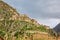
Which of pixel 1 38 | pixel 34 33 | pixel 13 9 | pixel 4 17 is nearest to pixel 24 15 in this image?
pixel 4 17

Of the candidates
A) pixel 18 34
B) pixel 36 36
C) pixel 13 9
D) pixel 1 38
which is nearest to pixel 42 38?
pixel 36 36

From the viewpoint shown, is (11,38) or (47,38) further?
(47,38)

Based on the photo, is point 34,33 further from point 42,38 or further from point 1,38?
point 1,38

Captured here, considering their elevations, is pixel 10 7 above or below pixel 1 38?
above

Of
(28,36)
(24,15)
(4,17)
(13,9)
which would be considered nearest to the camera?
(28,36)

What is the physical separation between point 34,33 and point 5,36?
1196cm

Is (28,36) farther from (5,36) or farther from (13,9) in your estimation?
(13,9)

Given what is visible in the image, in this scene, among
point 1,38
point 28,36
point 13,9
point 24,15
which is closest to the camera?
point 1,38

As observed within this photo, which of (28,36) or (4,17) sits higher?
(4,17)

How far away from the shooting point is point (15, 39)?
8019 cm

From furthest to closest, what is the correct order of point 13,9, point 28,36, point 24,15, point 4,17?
point 13,9 < point 24,15 < point 4,17 < point 28,36

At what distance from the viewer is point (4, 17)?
5408 inches

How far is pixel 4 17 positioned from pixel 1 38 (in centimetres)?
5957

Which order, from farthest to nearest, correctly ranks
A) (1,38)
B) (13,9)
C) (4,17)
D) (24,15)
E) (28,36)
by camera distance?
(13,9) → (24,15) → (4,17) → (28,36) → (1,38)
